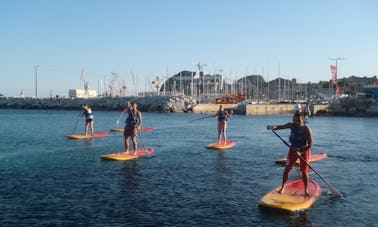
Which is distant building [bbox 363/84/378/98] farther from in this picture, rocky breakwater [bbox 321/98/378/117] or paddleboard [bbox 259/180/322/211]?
paddleboard [bbox 259/180/322/211]

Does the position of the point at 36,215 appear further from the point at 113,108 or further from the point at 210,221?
the point at 113,108

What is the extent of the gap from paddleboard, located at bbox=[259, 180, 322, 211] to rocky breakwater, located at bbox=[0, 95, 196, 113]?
282 ft

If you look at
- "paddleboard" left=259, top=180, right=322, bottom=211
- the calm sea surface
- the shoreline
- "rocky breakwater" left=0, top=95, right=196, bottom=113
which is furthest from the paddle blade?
"rocky breakwater" left=0, top=95, right=196, bottom=113

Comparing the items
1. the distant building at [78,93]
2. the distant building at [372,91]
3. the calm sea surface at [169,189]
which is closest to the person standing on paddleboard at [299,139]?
the calm sea surface at [169,189]

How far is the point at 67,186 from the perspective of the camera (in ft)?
49.9

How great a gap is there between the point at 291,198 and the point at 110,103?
109644mm

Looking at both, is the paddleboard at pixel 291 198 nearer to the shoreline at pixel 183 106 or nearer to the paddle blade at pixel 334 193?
the paddle blade at pixel 334 193

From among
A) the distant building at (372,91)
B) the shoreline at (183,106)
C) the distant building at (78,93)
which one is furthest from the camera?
the distant building at (78,93)

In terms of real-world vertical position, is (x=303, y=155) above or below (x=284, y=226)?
above

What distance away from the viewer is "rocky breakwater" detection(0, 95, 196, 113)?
103281mm

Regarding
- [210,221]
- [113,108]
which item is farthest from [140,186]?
[113,108]

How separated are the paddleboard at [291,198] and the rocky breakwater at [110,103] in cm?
8603

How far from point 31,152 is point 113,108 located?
304 ft

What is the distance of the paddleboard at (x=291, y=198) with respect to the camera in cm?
1210
